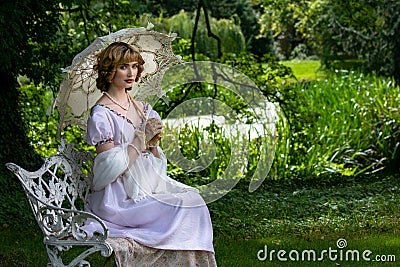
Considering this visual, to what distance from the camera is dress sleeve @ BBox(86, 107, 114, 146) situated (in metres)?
3.68

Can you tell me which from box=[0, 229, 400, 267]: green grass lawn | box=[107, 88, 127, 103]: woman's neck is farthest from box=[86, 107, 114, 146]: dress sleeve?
box=[0, 229, 400, 267]: green grass lawn

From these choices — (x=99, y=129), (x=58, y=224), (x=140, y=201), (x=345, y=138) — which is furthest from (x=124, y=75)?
(x=345, y=138)

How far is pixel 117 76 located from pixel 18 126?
3721mm

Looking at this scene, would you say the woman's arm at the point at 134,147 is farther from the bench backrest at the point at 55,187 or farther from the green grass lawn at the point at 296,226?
the green grass lawn at the point at 296,226

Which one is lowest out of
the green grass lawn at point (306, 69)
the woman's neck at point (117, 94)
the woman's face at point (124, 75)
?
the green grass lawn at point (306, 69)

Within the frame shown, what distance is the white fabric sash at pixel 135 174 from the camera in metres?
3.67

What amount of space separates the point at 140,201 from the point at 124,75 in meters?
0.65

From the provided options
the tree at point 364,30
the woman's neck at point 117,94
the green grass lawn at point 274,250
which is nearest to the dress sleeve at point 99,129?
the woman's neck at point 117,94

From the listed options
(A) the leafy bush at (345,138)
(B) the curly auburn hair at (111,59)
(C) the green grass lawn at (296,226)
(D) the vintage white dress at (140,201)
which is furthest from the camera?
(A) the leafy bush at (345,138)

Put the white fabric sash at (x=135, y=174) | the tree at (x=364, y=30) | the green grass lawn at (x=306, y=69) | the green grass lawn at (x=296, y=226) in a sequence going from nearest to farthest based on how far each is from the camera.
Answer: the white fabric sash at (x=135, y=174) < the green grass lawn at (x=296, y=226) < the tree at (x=364, y=30) < the green grass lawn at (x=306, y=69)

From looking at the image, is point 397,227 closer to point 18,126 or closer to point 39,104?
point 18,126

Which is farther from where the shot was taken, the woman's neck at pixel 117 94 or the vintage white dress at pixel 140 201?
the woman's neck at pixel 117 94

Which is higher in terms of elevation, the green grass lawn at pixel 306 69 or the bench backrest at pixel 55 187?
the bench backrest at pixel 55 187

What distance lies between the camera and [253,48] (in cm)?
2356
